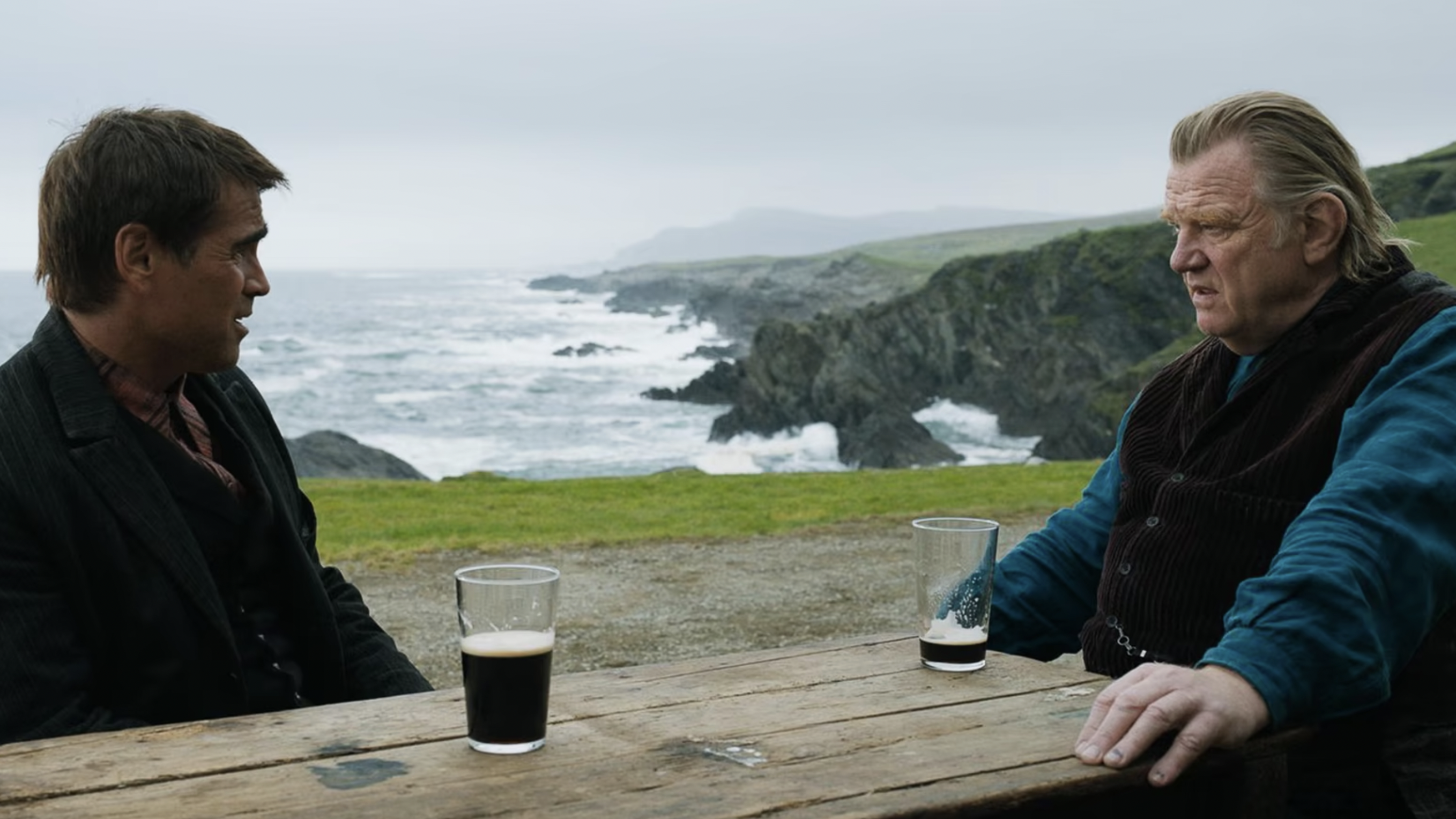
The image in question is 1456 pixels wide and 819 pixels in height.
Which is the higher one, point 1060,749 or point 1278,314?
point 1278,314

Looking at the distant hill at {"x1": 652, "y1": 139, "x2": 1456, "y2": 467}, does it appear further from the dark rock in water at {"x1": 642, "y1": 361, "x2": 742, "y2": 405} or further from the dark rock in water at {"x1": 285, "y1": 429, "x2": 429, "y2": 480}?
the dark rock in water at {"x1": 285, "y1": 429, "x2": 429, "y2": 480}

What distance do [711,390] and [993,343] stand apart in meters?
12.8

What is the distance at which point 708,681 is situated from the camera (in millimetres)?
2832

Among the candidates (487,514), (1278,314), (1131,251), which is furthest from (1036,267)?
(1278,314)

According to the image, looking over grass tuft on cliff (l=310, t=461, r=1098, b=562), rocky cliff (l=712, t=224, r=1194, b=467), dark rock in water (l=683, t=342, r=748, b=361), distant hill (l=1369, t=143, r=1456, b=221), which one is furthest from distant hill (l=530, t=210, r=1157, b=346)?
grass tuft on cliff (l=310, t=461, r=1098, b=562)

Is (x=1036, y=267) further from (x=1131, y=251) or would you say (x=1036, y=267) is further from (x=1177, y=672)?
(x=1177, y=672)

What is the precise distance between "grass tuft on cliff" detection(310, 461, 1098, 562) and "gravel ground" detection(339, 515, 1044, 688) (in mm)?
634

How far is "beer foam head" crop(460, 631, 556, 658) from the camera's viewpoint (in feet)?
7.29

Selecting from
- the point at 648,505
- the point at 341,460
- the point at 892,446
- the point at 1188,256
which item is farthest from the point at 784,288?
the point at 1188,256

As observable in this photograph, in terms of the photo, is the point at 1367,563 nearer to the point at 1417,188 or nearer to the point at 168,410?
the point at 168,410

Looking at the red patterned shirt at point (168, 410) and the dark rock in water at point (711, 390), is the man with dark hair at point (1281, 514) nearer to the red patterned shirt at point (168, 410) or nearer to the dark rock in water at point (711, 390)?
the red patterned shirt at point (168, 410)

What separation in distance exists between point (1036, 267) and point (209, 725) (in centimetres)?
6490

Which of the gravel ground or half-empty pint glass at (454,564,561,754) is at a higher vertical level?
half-empty pint glass at (454,564,561,754)

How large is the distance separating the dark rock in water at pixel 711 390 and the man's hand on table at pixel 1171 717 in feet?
195
